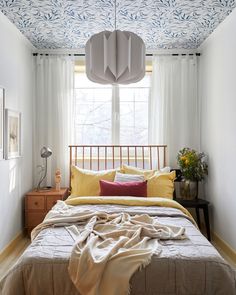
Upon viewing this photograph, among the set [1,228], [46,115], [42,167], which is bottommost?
[1,228]

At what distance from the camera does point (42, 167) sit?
4543mm

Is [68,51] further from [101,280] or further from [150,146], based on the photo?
[101,280]

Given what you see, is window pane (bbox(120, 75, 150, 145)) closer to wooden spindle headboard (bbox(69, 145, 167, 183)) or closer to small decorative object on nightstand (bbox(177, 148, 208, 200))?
wooden spindle headboard (bbox(69, 145, 167, 183))

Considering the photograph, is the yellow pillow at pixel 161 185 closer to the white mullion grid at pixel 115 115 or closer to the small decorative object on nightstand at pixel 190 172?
the small decorative object on nightstand at pixel 190 172

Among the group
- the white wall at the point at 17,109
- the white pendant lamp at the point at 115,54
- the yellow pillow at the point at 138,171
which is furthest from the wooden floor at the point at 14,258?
the white pendant lamp at the point at 115,54

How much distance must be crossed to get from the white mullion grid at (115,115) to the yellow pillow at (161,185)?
3.15 ft

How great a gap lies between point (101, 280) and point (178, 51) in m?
3.55

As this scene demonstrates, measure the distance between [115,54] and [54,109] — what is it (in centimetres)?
234

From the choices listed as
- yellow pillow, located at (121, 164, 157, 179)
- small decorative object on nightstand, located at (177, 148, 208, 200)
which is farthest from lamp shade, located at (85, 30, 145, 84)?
small decorative object on nightstand, located at (177, 148, 208, 200)

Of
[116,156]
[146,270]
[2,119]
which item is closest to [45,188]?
[116,156]

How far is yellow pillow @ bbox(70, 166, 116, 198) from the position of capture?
388 centimetres

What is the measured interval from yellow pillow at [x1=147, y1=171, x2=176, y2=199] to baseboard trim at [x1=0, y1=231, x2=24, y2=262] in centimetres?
167

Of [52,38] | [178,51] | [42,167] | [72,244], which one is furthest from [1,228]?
[178,51]

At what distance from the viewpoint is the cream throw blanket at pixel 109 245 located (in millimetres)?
1861
